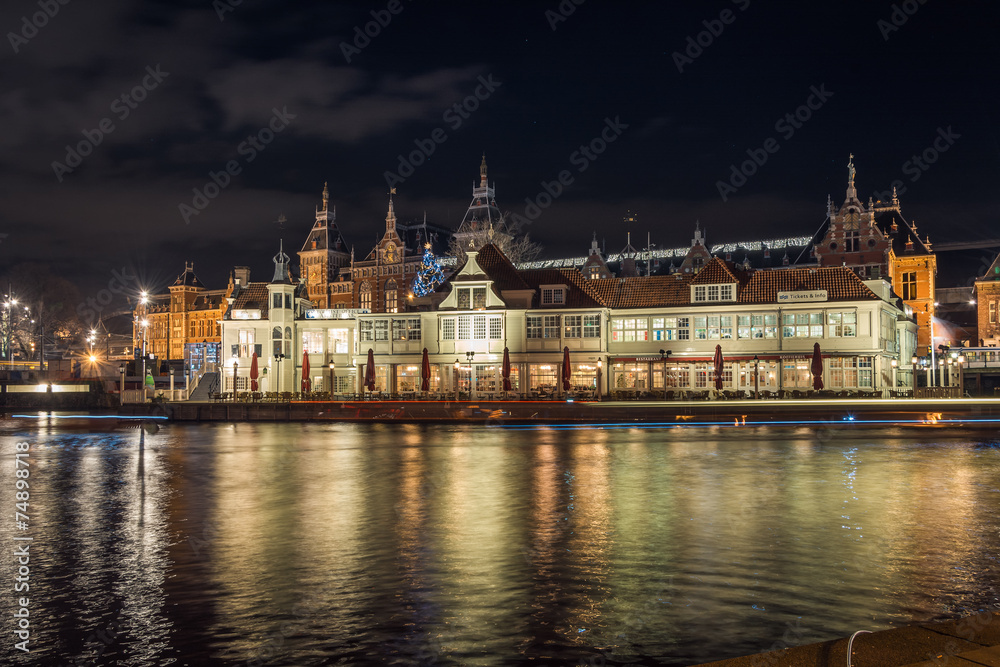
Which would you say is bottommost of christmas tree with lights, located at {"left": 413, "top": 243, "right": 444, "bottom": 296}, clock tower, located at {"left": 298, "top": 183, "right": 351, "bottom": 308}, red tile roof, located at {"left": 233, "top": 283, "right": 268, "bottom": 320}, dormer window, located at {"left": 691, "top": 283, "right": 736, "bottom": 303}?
dormer window, located at {"left": 691, "top": 283, "right": 736, "bottom": 303}

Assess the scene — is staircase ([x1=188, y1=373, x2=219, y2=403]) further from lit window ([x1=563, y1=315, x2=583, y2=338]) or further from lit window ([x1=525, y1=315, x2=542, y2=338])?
lit window ([x1=563, y1=315, x2=583, y2=338])

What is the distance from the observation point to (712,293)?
5719 centimetres

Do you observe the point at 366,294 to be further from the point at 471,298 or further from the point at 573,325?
the point at 573,325

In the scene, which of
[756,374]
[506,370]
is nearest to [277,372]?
[506,370]

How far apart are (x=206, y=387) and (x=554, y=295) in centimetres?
3017

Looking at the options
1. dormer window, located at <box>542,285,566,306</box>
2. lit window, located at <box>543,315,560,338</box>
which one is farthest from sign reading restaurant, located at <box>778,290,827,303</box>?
lit window, located at <box>543,315,560,338</box>

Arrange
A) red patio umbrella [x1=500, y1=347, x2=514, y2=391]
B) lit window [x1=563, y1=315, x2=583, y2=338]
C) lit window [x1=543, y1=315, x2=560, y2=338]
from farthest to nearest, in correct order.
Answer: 1. lit window [x1=543, y1=315, x2=560, y2=338]
2. lit window [x1=563, y1=315, x2=583, y2=338]
3. red patio umbrella [x1=500, y1=347, x2=514, y2=391]

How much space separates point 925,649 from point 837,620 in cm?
374

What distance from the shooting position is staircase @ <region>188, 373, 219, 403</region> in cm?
6556

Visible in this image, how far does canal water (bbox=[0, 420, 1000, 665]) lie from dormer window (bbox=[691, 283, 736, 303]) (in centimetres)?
3041

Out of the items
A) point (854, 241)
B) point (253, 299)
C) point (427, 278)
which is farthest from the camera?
point (854, 241)

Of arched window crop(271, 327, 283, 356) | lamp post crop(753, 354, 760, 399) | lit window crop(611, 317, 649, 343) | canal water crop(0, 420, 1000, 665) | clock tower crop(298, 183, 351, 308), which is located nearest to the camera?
canal water crop(0, 420, 1000, 665)

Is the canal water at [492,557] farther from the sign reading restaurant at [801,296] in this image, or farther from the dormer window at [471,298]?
the dormer window at [471,298]

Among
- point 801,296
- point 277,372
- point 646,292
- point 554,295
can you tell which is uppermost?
point 646,292
